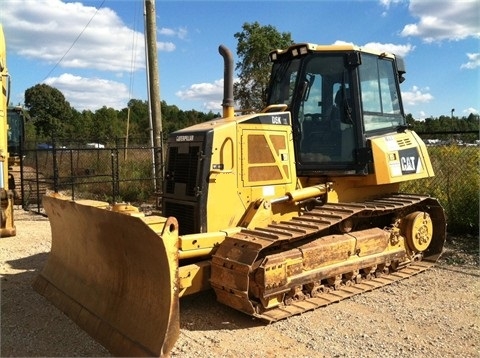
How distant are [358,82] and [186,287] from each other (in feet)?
11.2

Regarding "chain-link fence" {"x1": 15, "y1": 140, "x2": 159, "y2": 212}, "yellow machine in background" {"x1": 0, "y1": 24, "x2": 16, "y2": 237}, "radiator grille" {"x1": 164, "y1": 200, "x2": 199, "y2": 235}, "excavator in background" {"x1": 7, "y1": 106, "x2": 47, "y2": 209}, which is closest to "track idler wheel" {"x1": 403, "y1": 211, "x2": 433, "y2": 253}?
"radiator grille" {"x1": 164, "y1": 200, "x2": 199, "y2": 235}

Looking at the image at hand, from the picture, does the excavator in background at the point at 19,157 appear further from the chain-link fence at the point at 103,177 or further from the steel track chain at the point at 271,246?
the steel track chain at the point at 271,246

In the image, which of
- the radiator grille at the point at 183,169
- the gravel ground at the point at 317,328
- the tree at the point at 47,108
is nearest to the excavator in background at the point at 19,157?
the gravel ground at the point at 317,328

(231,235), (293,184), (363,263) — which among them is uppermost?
(293,184)

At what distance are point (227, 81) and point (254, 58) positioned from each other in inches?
700

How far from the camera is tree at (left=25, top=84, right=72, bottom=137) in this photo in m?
48.9

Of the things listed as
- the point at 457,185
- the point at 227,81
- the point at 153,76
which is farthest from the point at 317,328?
the point at 153,76

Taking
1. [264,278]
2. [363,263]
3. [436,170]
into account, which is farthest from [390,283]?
[436,170]

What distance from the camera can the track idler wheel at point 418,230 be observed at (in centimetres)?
676

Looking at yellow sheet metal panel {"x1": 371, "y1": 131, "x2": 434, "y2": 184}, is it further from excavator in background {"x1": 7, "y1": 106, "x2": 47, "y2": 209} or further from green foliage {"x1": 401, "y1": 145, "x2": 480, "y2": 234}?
excavator in background {"x1": 7, "y1": 106, "x2": 47, "y2": 209}

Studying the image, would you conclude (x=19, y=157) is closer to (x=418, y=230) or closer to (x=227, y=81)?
(x=227, y=81)

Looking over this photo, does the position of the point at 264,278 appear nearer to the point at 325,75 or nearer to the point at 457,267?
the point at 325,75

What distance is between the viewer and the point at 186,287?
4.89 metres

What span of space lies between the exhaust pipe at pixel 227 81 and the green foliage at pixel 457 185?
5102 millimetres
